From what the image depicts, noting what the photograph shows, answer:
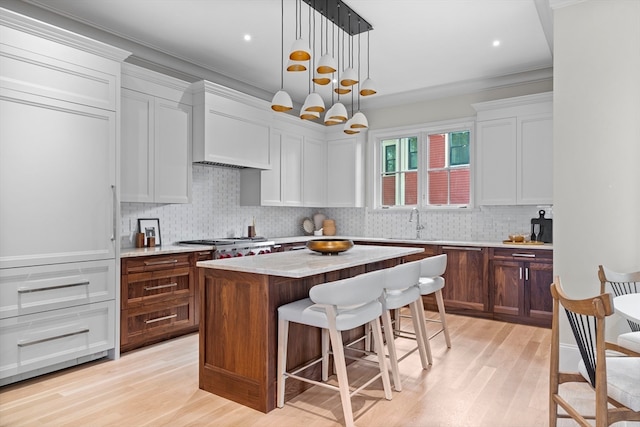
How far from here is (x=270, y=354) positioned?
8.72ft

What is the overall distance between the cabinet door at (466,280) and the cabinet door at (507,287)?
0.11 m

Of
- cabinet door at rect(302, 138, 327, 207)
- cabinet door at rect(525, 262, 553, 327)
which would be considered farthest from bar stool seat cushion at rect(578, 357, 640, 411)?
cabinet door at rect(302, 138, 327, 207)

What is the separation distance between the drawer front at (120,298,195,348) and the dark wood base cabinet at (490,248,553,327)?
337cm

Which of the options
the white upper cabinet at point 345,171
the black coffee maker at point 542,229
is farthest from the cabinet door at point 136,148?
the black coffee maker at point 542,229

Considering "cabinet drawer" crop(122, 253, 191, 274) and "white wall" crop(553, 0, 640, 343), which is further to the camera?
"cabinet drawer" crop(122, 253, 191, 274)

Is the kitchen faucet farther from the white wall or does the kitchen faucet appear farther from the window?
the white wall

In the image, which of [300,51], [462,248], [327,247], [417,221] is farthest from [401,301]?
[417,221]

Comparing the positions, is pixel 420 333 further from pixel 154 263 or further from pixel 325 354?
pixel 154 263

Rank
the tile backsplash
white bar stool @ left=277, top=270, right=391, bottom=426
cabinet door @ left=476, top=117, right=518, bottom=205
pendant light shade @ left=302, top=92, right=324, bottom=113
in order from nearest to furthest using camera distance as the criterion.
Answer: white bar stool @ left=277, top=270, right=391, bottom=426, pendant light shade @ left=302, top=92, right=324, bottom=113, the tile backsplash, cabinet door @ left=476, top=117, right=518, bottom=205

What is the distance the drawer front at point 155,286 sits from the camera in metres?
3.68

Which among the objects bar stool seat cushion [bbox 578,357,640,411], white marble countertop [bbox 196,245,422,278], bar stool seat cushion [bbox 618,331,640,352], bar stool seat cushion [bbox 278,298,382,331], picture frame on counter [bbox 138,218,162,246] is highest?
picture frame on counter [bbox 138,218,162,246]

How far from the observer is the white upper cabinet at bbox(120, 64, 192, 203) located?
402cm

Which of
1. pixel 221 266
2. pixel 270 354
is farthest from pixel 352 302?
pixel 221 266

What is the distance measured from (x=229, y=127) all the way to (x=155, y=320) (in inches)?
88.6
